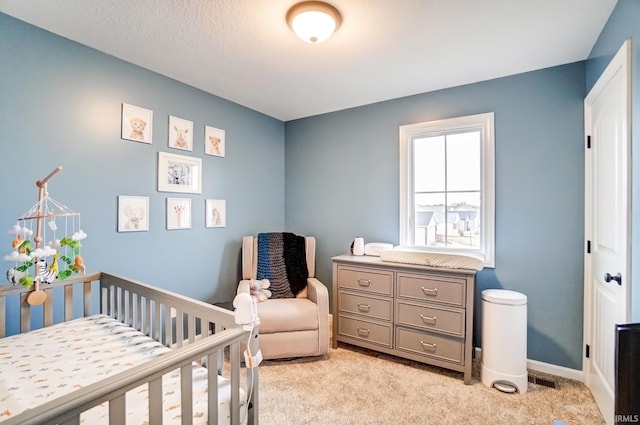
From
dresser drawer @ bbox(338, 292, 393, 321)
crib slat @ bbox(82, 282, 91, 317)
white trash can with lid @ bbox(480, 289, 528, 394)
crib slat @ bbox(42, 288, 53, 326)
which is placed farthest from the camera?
dresser drawer @ bbox(338, 292, 393, 321)

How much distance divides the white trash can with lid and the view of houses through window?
0.61 m

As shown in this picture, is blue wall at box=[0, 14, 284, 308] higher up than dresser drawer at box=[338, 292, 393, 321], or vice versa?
blue wall at box=[0, 14, 284, 308]

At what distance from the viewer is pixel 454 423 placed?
177cm

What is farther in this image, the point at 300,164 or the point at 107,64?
→ the point at 300,164

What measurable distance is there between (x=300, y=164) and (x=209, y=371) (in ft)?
9.24

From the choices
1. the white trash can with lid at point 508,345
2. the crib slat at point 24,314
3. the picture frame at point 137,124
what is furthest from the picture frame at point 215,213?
the white trash can with lid at point 508,345

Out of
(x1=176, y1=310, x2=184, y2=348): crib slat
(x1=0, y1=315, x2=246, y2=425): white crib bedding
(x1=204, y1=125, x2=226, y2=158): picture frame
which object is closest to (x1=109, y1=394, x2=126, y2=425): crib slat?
(x1=0, y1=315, x2=246, y2=425): white crib bedding

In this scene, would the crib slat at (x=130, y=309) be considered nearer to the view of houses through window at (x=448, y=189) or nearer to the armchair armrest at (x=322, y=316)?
the armchair armrest at (x=322, y=316)

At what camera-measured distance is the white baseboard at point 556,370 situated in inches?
87.0

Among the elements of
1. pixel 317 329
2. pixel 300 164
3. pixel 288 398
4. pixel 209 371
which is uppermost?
pixel 300 164

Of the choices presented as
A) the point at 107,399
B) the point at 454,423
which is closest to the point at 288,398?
the point at 454,423

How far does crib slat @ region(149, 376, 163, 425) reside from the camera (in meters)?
0.89

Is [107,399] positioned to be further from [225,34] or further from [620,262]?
[620,262]

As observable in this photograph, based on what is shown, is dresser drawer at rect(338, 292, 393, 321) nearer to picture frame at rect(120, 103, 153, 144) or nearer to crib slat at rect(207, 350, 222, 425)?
crib slat at rect(207, 350, 222, 425)
